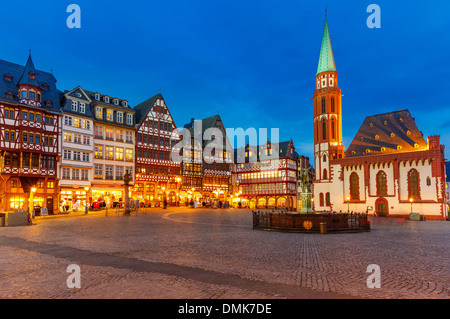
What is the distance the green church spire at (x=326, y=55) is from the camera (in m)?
59.9

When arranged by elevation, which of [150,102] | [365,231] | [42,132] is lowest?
[365,231]

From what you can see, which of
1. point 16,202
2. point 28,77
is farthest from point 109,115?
point 16,202

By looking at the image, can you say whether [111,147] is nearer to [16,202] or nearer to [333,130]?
[16,202]

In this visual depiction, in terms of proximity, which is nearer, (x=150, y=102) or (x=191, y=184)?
(x=150, y=102)

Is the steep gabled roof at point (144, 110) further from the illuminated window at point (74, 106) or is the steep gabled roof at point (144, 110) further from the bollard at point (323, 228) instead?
the bollard at point (323, 228)

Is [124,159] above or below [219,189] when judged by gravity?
above

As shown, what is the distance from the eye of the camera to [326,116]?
5875 cm

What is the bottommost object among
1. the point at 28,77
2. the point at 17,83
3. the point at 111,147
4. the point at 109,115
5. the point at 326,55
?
the point at 111,147

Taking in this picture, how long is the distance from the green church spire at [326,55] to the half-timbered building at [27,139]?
140 ft

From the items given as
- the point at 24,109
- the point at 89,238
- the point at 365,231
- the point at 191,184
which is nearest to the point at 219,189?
the point at 191,184

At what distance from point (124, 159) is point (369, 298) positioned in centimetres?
5178

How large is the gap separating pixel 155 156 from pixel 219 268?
5114 centimetres
